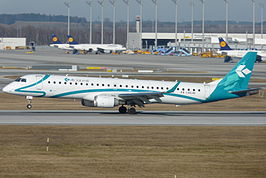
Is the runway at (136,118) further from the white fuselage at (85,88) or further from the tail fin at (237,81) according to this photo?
the tail fin at (237,81)

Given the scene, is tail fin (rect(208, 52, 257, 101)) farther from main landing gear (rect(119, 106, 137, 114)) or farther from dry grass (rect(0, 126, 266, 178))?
dry grass (rect(0, 126, 266, 178))

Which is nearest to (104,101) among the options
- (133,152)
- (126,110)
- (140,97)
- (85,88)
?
(85,88)

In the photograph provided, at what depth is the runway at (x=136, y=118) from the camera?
4747cm

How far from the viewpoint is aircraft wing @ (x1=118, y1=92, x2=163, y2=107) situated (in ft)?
170

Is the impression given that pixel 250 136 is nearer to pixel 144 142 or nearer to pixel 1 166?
pixel 144 142

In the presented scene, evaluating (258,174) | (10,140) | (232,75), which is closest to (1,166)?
(10,140)

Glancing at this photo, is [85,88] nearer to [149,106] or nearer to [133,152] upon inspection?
[149,106]

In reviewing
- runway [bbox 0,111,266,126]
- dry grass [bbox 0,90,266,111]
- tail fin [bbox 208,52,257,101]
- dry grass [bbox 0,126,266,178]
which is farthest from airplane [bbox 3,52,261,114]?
dry grass [bbox 0,126,266,178]

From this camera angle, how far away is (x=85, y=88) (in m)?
52.3

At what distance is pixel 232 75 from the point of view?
5406 cm

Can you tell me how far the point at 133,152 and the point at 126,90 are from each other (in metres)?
18.3

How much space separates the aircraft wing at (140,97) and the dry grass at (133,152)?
721 cm

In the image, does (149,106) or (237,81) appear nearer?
(237,81)

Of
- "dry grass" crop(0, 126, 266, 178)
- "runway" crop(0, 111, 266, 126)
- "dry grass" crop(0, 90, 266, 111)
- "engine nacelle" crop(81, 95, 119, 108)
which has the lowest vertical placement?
"dry grass" crop(0, 126, 266, 178)
